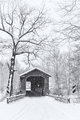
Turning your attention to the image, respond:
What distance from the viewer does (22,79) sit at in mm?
36375

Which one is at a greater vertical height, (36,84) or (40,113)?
(36,84)

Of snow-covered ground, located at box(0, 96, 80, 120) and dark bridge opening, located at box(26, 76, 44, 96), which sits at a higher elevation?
dark bridge opening, located at box(26, 76, 44, 96)

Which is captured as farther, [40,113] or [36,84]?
[36,84]

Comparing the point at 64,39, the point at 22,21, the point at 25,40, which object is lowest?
the point at 64,39

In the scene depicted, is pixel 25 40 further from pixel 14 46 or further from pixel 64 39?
pixel 64 39

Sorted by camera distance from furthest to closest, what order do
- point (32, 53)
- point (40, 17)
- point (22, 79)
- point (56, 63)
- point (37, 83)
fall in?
Result: point (56, 63), point (37, 83), point (22, 79), point (32, 53), point (40, 17)

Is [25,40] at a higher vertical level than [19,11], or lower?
lower

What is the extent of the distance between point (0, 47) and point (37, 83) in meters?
19.9

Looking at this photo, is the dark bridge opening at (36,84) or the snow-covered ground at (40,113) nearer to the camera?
the snow-covered ground at (40,113)

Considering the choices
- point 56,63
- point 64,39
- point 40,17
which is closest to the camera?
point 64,39

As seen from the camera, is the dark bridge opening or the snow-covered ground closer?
the snow-covered ground

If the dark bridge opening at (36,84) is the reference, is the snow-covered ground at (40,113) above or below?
below

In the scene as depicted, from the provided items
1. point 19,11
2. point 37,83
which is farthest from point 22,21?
point 37,83

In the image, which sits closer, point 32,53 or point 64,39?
point 64,39
